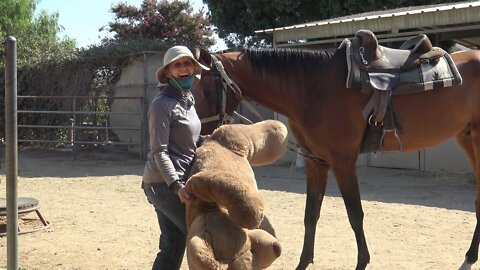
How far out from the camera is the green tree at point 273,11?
16.0m

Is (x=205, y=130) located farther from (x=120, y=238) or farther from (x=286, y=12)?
(x=286, y=12)

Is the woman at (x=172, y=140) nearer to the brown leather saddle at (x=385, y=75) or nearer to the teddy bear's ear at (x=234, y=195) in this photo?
the teddy bear's ear at (x=234, y=195)

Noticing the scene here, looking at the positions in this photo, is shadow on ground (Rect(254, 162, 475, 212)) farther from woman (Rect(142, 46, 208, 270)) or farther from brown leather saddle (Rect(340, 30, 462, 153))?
woman (Rect(142, 46, 208, 270))

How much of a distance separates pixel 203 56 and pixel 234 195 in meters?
1.67

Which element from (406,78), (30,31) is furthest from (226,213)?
(30,31)

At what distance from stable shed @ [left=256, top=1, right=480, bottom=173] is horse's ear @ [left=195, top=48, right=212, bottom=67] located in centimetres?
575

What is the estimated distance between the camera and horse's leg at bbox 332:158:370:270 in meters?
3.80

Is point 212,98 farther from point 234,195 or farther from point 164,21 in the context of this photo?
point 164,21

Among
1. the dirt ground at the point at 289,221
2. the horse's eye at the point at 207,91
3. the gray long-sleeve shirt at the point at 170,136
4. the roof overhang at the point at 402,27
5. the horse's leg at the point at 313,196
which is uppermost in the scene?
the roof overhang at the point at 402,27

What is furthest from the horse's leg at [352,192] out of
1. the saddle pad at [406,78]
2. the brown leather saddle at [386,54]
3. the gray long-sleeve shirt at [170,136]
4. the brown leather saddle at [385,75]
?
the gray long-sleeve shirt at [170,136]

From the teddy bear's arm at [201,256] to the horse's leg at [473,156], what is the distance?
2.80 metres

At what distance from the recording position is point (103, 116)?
13.5 m

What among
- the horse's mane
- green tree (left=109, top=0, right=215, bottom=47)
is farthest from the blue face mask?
green tree (left=109, top=0, right=215, bottom=47)

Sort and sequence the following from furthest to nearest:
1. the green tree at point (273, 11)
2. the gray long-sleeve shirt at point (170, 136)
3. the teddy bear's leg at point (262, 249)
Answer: the green tree at point (273, 11), the gray long-sleeve shirt at point (170, 136), the teddy bear's leg at point (262, 249)
